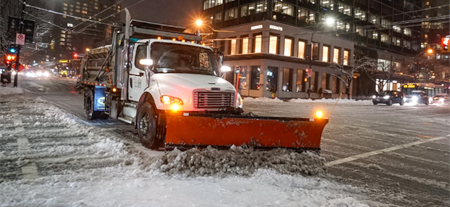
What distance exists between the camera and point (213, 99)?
23.2ft

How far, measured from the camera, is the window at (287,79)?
4403cm

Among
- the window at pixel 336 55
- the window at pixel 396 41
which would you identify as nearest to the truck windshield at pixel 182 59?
the window at pixel 336 55

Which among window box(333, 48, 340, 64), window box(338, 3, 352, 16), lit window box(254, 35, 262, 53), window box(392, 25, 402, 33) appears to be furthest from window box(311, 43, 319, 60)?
window box(392, 25, 402, 33)

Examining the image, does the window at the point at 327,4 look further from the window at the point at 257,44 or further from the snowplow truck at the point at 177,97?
the snowplow truck at the point at 177,97

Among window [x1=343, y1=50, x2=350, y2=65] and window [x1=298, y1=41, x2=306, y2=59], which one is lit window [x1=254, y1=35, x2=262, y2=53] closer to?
window [x1=298, y1=41, x2=306, y2=59]

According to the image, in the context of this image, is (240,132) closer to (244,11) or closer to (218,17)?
(244,11)

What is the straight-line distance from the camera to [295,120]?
6.41 meters

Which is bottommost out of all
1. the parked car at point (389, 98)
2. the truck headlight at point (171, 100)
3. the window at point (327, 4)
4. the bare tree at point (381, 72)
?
the truck headlight at point (171, 100)

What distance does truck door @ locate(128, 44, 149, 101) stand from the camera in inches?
313

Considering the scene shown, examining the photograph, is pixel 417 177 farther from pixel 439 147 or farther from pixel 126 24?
pixel 126 24

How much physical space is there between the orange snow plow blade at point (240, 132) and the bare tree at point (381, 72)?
173ft

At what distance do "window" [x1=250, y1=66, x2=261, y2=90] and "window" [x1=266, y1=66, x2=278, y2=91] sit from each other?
4.23ft

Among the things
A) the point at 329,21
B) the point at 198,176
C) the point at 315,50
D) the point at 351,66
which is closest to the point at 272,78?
the point at 315,50

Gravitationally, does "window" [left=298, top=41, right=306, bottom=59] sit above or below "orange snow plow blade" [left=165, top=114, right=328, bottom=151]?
above
